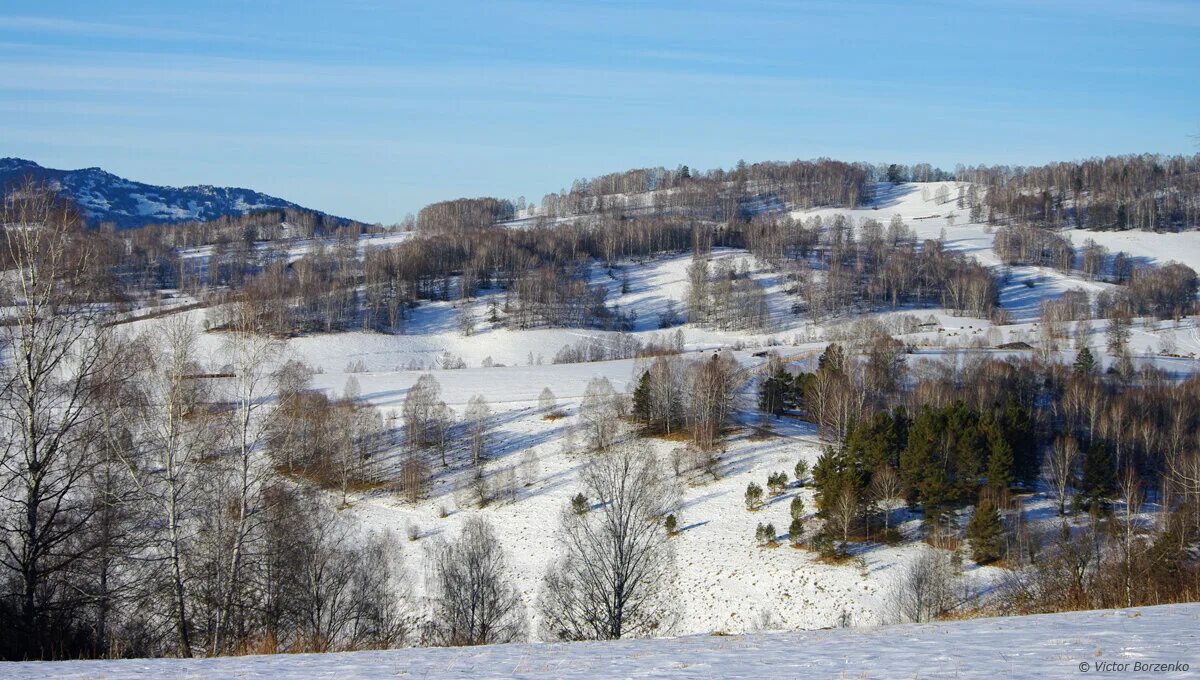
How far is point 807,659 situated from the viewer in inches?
426

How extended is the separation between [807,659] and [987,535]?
98.8 feet

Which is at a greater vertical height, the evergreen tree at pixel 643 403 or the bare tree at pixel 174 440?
the bare tree at pixel 174 440

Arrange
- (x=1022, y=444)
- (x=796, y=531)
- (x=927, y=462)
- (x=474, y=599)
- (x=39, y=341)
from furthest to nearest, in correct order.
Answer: (x=1022, y=444) → (x=927, y=462) → (x=796, y=531) → (x=474, y=599) → (x=39, y=341)

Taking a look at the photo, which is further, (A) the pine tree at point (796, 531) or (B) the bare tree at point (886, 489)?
(B) the bare tree at point (886, 489)

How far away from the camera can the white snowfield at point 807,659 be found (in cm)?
979

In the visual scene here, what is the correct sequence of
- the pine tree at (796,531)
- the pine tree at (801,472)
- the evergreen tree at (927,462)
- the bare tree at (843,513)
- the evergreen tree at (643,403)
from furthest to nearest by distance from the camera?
the evergreen tree at (643,403) → the pine tree at (801,472) → the evergreen tree at (927,462) → the pine tree at (796,531) → the bare tree at (843,513)

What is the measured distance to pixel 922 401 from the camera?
63.4 m

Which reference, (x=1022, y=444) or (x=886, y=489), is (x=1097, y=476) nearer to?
(x=1022, y=444)

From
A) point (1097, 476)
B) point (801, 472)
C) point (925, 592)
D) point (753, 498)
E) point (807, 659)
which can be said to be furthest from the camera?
point (801, 472)

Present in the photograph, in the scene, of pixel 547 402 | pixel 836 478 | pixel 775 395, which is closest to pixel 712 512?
pixel 836 478

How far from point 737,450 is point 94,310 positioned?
42.2 meters

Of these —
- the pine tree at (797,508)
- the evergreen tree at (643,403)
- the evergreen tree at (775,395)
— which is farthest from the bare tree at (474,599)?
the evergreen tree at (775,395)

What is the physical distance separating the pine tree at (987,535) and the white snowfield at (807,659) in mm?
25906

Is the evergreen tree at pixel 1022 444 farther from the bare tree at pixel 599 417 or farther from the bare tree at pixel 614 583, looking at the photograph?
the bare tree at pixel 599 417
